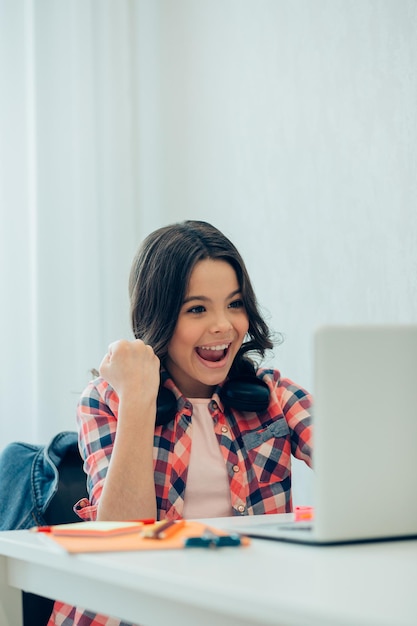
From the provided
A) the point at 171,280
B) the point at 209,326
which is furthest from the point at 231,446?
the point at 171,280

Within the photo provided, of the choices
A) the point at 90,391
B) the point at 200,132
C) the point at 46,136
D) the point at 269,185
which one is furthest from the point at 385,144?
the point at 90,391

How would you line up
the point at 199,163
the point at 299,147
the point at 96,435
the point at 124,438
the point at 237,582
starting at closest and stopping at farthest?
the point at 237,582 → the point at 124,438 → the point at 96,435 → the point at 299,147 → the point at 199,163

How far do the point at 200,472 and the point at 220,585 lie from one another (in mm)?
863

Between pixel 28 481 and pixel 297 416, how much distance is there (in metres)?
0.52

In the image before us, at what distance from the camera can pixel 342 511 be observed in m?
0.98

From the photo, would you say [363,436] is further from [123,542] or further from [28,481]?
[28,481]

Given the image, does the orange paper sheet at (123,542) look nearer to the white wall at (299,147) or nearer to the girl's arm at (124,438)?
the girl's arm at (124,438)

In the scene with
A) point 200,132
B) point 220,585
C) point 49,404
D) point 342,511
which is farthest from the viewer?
point 200,132

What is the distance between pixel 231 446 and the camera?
168 centimetres

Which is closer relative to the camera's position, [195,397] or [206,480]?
[206,480]

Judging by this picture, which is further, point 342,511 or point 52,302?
point 52,302

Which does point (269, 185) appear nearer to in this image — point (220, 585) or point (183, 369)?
point (183, 369)

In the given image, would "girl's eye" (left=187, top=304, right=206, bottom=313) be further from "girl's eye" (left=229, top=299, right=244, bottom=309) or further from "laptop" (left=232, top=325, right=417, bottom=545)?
"laptop" (left=232, top=325, right=417, bottom=545)

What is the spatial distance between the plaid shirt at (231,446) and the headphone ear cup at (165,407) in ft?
0.07
